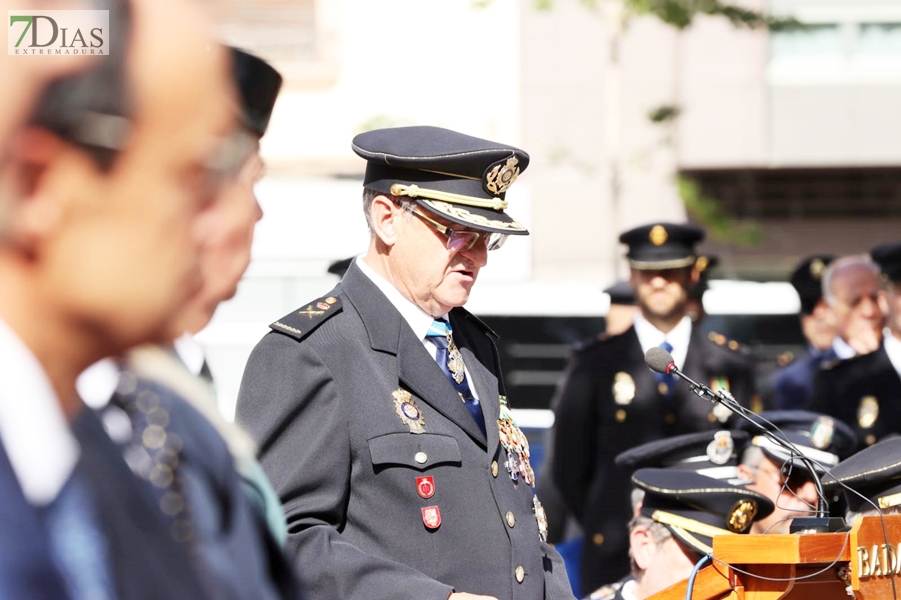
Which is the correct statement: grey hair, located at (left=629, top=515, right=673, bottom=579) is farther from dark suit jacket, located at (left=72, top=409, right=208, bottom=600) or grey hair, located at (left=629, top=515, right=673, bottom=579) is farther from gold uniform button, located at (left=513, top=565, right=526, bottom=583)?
dark suit jacket, located at (left=72, top=409, right=208, bottom=600)

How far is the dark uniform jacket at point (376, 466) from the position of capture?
7.34 ft

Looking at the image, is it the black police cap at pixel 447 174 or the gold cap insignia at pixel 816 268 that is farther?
the gold cap insignia at pixel 816 268

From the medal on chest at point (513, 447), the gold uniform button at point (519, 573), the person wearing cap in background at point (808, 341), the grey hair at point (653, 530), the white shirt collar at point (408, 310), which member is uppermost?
the white shirt collar at point (408, 310)

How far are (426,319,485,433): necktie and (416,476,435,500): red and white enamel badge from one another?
23 cm

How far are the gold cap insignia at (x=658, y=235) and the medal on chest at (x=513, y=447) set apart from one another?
3.10 metres

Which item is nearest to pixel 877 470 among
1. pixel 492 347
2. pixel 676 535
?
pixel 676 535

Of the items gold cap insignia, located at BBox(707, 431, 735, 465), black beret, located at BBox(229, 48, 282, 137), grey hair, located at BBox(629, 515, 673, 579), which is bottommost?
grey hair, located at BBox(629, 515, 673, 579)

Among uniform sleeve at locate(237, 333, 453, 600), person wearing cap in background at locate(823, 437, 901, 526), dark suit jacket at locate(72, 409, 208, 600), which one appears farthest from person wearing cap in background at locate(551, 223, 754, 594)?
dark suit jacket at locate(72, 409, 208, 600)

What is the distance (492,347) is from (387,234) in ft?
1.46

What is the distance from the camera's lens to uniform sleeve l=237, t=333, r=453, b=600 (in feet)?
7.23

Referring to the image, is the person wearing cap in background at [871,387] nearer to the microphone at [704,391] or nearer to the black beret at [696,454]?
the black beret at [696,454]

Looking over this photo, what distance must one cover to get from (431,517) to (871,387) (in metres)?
3.70

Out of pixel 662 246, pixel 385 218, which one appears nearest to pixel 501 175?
pixel 385 218

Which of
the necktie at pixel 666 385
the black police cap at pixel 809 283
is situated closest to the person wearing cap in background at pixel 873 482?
the necktie at pixel 666 385
